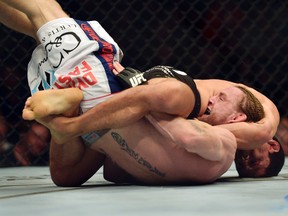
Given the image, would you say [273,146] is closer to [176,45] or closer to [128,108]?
[128,108]

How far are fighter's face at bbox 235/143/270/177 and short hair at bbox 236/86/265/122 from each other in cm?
11

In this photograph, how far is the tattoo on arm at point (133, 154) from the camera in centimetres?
168

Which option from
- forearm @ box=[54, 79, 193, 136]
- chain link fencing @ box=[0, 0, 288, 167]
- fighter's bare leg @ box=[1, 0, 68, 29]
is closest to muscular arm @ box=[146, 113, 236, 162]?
forearm @ box=[54, 79, 193, 136]

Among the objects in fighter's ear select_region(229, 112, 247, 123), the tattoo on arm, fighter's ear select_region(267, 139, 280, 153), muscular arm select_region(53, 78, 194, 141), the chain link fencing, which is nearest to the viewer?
muscular arm select_region(53, 78, 194, 141)

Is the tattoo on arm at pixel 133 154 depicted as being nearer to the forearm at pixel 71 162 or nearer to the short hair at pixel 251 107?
the forearm at pixel 71 162

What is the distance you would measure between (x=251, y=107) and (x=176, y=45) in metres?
1.25

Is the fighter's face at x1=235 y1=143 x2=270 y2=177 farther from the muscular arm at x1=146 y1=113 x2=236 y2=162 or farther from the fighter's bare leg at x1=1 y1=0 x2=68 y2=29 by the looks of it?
the fighter's bare leg at x1=1 y1=0 x2=68 y2=29

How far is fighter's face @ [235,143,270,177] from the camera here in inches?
73.8

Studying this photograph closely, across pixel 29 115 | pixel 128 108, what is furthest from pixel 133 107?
pixel 29 115

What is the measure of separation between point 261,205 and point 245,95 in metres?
0.62

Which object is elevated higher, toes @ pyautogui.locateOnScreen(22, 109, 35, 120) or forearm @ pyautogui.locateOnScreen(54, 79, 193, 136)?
forearm @ pyautogui.locateOnScreen(54, 79, 193, 136)

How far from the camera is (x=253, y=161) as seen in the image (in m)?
1.92

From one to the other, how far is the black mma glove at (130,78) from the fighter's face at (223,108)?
0.21 metres

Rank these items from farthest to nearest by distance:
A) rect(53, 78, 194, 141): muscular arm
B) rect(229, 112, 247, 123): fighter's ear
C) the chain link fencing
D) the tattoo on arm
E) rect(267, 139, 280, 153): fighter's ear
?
the chain link fencing < rect(267, 139, 280, 153): fighter's ear < rect(229, 112, 247, 123): fighter's ear < the tattoo on arm < rect(53, 78, 194, 141): muscular arm
